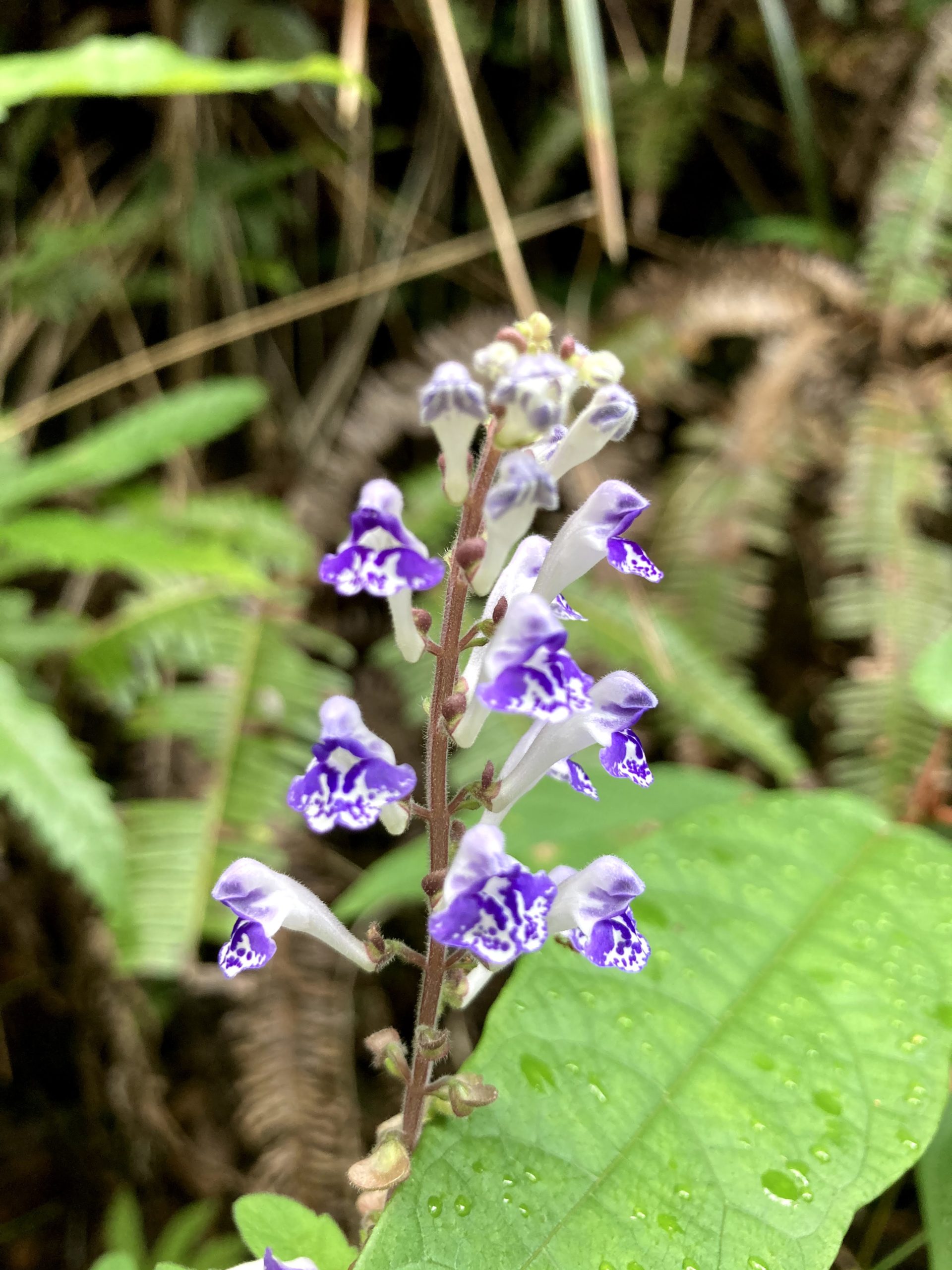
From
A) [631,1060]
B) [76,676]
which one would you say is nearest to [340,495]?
[76,676]

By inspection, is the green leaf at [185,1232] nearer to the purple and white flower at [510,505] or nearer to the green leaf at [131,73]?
the purple and white flower at [510,505]

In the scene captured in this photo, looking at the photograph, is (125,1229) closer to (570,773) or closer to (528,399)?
(570,773)

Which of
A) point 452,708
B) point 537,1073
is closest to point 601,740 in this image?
point 452,708

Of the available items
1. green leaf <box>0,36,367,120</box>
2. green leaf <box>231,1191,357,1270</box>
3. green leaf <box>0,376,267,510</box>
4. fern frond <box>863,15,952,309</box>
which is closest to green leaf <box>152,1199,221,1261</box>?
green leaf <box>231,1191,357,1270</box>

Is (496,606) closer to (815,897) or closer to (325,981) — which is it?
(815,897)

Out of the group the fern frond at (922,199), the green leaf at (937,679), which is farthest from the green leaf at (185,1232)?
the fern frond at (922,199)
